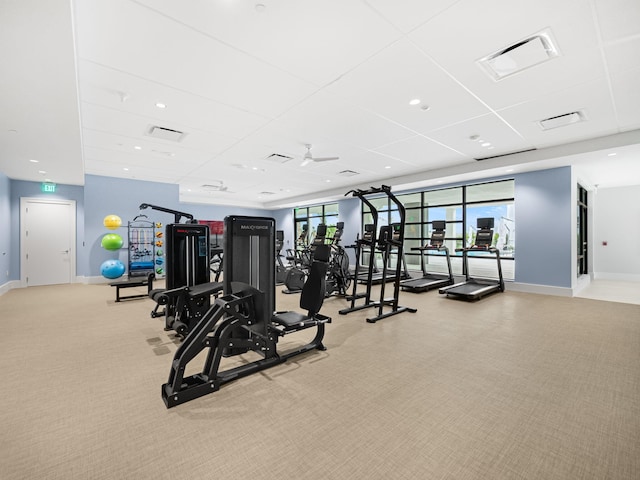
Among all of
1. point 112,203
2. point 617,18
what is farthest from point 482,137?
point 112,203

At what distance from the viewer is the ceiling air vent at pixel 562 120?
4395mm

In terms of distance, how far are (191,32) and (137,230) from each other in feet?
26.4

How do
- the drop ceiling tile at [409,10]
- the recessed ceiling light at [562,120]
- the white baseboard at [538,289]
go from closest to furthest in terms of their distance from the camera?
1. the drop ceiling tile at [409,10]
2. the recessed ceiling light at [562,120]
3. the white baseboard at [538,289]

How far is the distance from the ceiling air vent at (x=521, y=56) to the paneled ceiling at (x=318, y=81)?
0.02 metres

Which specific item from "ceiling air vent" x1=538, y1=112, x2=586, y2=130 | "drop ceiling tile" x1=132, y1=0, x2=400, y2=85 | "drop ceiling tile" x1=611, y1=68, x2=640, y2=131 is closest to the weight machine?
Result: "drop ceiling tile" x1=132, y1=0, x2=400, y2=85

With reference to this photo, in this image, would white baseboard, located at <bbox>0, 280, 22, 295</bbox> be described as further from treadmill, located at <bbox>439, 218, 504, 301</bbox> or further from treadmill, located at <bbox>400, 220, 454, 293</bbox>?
treadmill, located at <bbox>439, 218, 504, 301</bbox>

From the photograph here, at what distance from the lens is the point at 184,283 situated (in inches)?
176

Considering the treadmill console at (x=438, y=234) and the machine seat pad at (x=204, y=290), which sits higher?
the treadmill console at (x=438, y=234)

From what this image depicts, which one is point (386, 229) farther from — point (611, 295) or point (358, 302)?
point (611, 295)

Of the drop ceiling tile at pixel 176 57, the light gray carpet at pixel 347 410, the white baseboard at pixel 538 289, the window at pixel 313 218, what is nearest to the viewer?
the light gray carpet at pixel 347 410

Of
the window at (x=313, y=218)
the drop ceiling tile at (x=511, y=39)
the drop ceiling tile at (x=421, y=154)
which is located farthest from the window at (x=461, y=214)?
the drop ceiling tile at (x=511, y=39)

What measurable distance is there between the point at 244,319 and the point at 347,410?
119 centimetres

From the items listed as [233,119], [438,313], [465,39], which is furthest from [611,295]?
[233,119]

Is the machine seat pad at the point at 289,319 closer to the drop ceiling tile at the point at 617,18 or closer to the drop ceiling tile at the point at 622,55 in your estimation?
the drop ceiling tile at the point at 617,18
